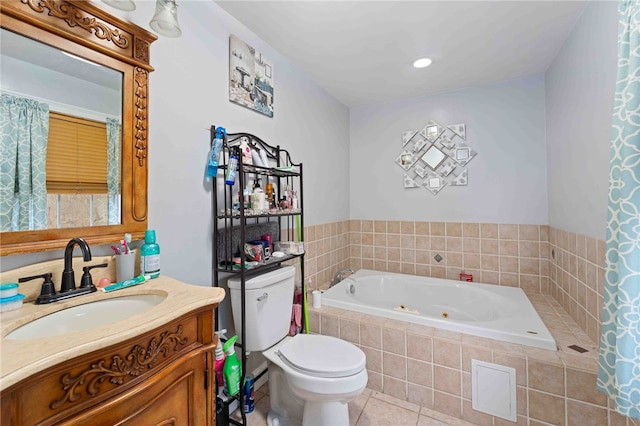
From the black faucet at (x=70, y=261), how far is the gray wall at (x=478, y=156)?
2553 mm

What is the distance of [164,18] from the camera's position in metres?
1.09

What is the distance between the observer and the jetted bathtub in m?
1.65

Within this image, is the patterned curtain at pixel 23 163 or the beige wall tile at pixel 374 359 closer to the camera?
the patterned curtain at pixel 23 163

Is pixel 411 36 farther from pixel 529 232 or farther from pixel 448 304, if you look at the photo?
pixel 448 304

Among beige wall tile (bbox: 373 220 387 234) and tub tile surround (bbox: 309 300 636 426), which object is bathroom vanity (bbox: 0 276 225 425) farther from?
beige wall tile (bbox: 373 220 387 234)

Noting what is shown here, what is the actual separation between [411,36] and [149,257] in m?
1.99

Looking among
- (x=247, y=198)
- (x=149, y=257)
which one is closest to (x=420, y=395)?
(x=247, y=198)

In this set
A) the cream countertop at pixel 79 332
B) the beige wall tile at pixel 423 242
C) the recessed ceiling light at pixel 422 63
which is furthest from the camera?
the beige wall tile at pixel 423 242

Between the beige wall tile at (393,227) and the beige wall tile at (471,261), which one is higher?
the beige wall tile at (393,227)

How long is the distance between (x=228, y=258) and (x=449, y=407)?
5.17 ft

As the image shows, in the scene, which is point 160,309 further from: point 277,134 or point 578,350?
point 578,350

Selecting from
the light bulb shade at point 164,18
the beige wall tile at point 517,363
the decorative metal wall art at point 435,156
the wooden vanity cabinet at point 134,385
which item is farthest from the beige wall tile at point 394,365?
the light bulb shade at point 164,18

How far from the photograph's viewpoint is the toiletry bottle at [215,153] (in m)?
1.47

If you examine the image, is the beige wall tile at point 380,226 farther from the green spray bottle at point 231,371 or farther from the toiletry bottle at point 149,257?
the toiletry bottle at point 149,257
